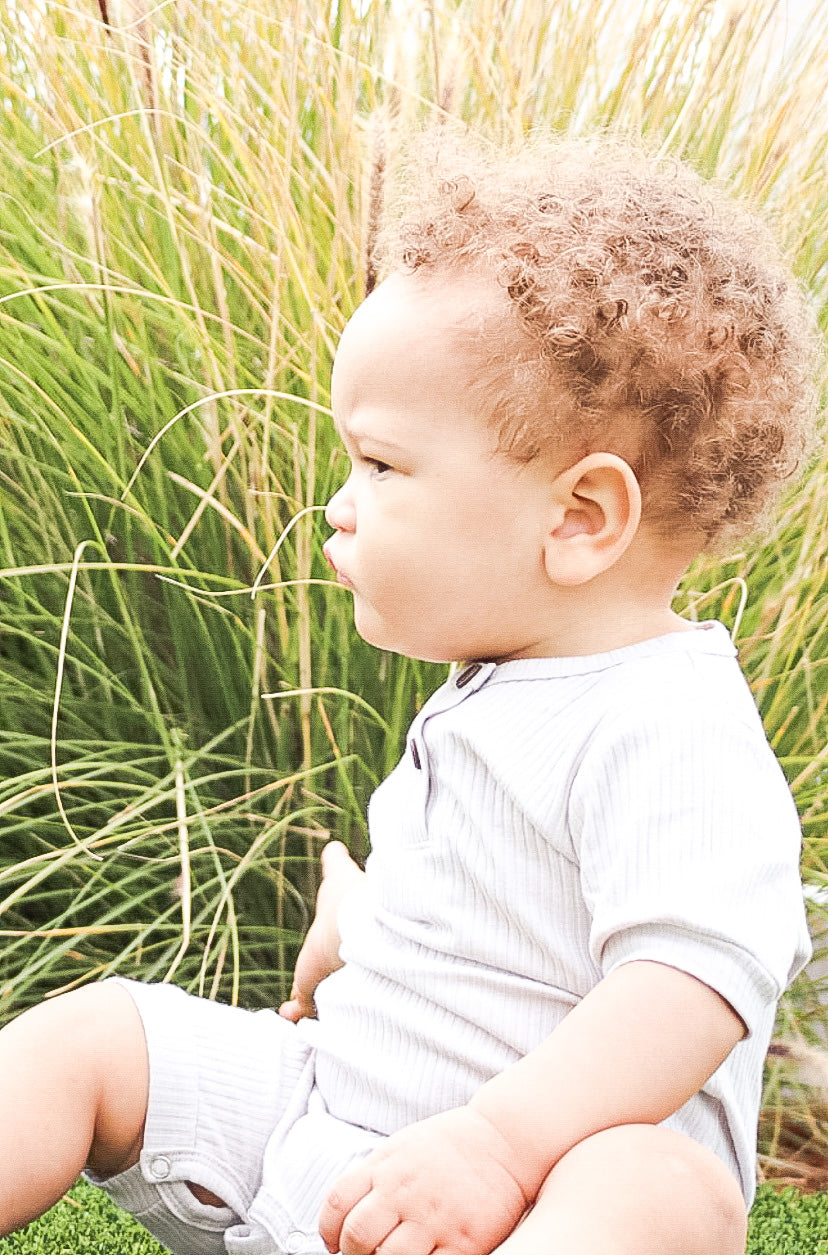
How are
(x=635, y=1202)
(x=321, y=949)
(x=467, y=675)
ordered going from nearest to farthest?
(x=635, y=1202)
(x=467, y=675)
(x=321, y=949)

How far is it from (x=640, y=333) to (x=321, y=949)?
1.90 feet

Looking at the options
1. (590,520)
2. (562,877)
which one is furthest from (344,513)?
(562,877)

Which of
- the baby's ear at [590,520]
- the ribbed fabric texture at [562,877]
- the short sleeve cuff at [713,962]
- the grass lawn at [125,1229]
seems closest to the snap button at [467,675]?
the ribbed fabric texture at [562,877]

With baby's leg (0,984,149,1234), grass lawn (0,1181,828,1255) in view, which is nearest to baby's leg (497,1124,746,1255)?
baby's leg (0,984,149,1234)

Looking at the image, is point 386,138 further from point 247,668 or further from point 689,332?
point 247,668

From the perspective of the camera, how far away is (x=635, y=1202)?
783 mm

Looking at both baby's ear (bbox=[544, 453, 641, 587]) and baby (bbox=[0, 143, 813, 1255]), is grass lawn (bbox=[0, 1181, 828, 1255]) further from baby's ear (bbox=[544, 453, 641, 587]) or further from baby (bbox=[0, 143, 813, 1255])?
baby's ear (bbox=[544, 453, 641, 587])

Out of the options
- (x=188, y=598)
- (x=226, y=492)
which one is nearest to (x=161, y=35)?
(x=226, y=492)

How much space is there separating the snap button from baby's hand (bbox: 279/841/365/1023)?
262mm

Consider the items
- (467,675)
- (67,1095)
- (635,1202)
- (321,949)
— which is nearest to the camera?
(635,1202)

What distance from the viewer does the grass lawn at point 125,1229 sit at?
1339 millimetres

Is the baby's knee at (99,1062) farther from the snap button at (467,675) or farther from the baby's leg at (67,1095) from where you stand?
the snap button at (467,675)

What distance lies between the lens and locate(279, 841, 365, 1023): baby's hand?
123cm

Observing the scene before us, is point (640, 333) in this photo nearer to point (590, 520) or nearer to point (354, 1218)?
point (590, 520)
